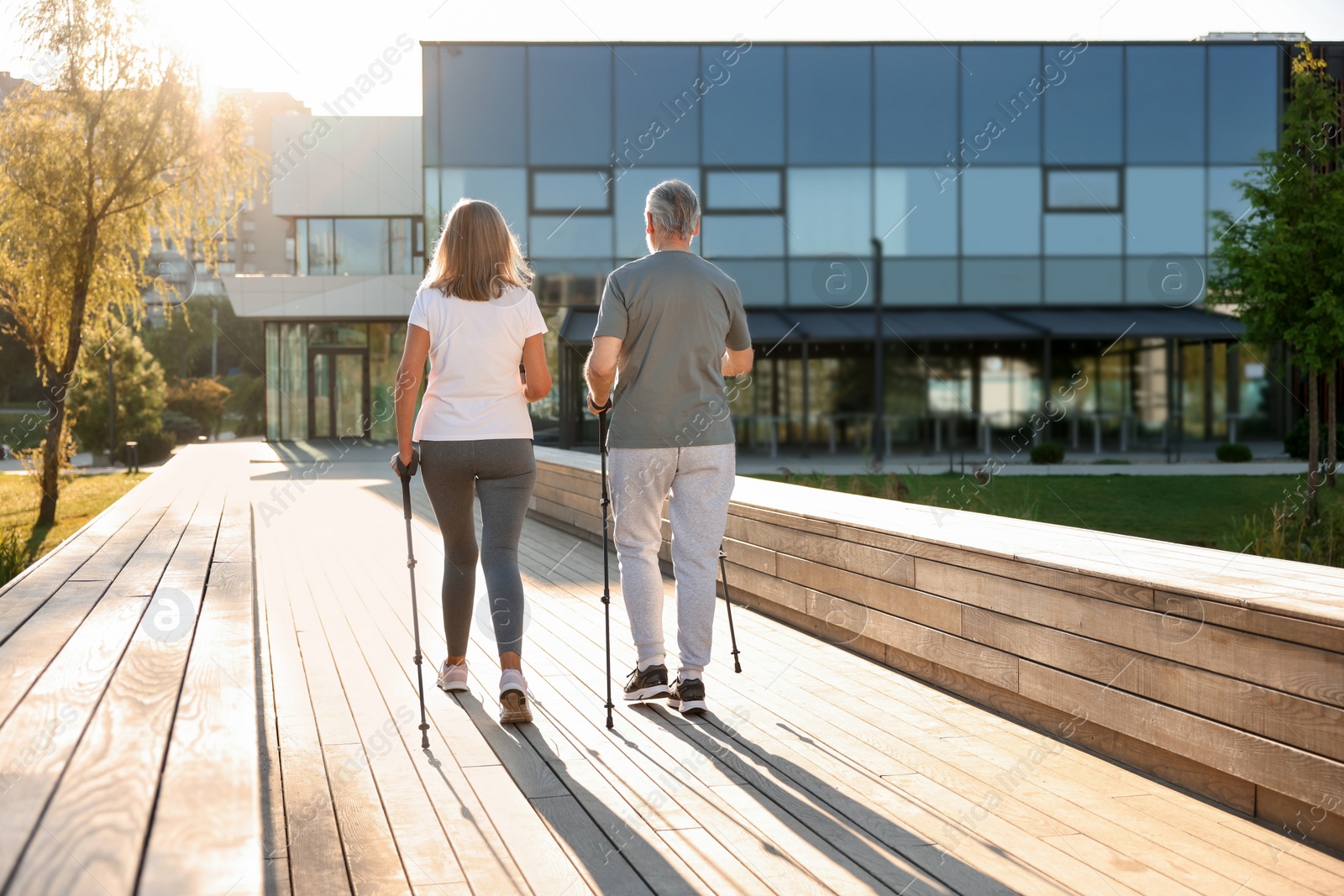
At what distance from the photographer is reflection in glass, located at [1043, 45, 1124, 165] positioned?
82.5 ft

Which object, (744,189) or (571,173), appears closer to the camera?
(571,173)

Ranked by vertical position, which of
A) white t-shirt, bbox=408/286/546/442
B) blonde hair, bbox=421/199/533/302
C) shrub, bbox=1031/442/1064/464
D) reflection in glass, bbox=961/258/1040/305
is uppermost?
reflection in glass, bbox=961/258/1040/305

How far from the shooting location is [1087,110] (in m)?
25.2

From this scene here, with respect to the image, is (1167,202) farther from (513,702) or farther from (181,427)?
(181,427)

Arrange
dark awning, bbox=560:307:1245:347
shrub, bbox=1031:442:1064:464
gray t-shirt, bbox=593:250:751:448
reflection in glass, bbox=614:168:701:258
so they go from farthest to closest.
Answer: reflection in glass, bbox=614:168:701:258 → dark awning, bbox=560:307:1245:347 → shrub, bbox=1031:442:1064:464 → gray t-shirt, bbox=593:250:751:448

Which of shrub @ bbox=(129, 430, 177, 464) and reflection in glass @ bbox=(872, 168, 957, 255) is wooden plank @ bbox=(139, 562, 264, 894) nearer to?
reflection in glass @ bbox=(872, 168, 957, 255)

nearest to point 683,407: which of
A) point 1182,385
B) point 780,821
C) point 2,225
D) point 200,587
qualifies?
point 780,821

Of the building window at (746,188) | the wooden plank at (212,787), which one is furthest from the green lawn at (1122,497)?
the building window at (746,188)

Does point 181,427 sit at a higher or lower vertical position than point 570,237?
lower

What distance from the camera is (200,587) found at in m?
4.80

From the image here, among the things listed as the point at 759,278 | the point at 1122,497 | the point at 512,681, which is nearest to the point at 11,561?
the point at 512,681

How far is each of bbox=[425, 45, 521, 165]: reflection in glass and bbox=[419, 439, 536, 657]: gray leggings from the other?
21256mm

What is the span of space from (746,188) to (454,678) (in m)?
21.2

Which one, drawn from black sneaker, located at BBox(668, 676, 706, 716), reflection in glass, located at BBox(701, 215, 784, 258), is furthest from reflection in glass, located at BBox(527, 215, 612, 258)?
black sneaker, located at BBox(668, 676, 706, 716)
